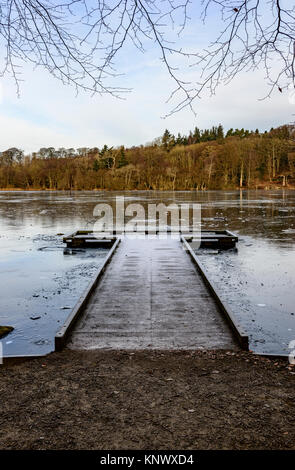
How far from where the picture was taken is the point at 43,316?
7.35 meters

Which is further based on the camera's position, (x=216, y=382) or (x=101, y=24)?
(x=216, y=382)

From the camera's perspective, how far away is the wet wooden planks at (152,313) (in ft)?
18.3

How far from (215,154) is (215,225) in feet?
306

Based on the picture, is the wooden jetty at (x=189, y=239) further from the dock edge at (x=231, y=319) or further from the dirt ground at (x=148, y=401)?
the dirt ground at (x=148, y=401)

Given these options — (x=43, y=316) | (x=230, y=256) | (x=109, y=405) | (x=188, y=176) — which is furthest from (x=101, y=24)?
(x=188, y=176)

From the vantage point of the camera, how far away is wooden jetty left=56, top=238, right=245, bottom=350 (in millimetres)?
5562

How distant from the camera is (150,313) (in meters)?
6.64

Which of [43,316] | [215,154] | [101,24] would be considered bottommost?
[43,316]

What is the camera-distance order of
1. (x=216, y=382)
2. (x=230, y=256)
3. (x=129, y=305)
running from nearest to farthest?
(x=216, y=382)
(x=129, y=305)
(x=230, y=256)

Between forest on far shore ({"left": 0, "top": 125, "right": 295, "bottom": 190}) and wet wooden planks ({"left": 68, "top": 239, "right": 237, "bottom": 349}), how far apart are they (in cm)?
9172

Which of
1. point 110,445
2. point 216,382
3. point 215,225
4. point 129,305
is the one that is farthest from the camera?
point 215,225

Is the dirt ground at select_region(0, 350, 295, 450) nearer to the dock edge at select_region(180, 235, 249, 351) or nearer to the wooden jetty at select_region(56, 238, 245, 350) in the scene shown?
the dock edge at select_region(180, 235, 249, 351)

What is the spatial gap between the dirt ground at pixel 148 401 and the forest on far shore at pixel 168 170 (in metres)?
95.6
